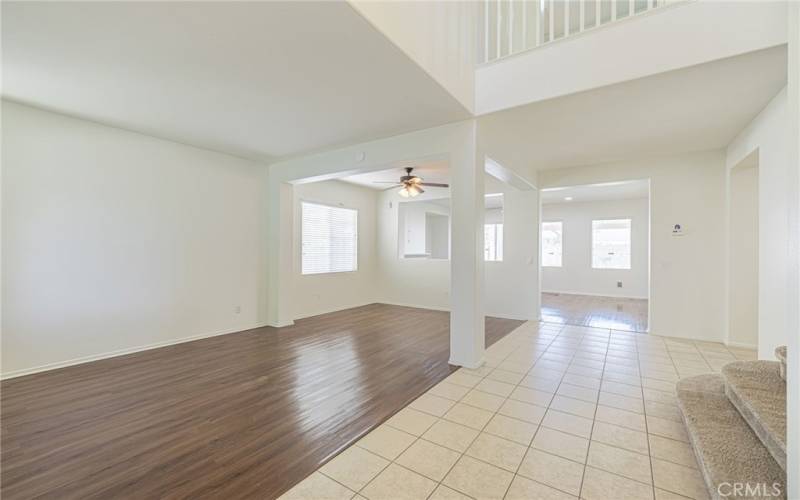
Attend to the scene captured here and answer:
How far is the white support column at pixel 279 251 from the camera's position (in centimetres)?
516

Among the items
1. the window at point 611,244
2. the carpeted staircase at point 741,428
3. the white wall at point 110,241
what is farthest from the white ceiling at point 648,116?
the window at point 611,244

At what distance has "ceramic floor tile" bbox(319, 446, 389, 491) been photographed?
1771 mm

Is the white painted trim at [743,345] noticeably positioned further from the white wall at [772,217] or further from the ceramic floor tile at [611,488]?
the ceramic floor tile at [611,488]

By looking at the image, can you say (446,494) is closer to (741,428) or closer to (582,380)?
(741,428)

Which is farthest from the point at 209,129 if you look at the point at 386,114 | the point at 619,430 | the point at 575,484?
the point at 619,430

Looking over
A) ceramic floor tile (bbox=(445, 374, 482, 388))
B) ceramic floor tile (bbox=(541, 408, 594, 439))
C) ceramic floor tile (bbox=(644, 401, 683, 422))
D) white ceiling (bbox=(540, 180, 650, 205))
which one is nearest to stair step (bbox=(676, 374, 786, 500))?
ceramic floor tile (bbox=(644, 401, 683, 422))

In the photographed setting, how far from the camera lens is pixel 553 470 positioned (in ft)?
6.07

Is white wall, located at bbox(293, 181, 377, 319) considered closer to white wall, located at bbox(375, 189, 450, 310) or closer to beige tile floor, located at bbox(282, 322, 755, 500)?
white wall, located at bbox(375, 189, 450, 310)

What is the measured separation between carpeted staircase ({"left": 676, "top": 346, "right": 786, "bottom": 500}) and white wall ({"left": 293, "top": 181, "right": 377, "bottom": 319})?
5268mm

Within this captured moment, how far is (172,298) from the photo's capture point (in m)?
4.21

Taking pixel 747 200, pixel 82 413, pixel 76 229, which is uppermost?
pixel 747 200

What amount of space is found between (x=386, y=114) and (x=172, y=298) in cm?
359

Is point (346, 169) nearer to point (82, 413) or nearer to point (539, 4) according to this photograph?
point (539, 4)

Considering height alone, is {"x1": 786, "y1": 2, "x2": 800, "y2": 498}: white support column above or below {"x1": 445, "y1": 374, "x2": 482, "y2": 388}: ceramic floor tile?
above
